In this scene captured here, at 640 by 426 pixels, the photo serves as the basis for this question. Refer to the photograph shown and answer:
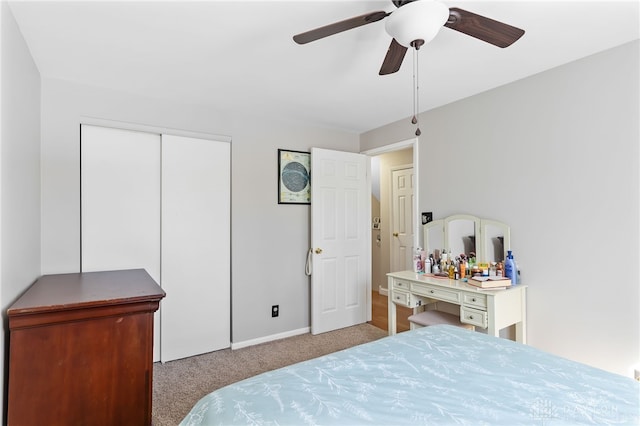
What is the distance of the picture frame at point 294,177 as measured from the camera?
347 centimetres

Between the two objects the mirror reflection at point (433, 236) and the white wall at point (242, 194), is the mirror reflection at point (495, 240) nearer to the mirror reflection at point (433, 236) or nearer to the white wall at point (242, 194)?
the mirror reflection at point (433, 236)

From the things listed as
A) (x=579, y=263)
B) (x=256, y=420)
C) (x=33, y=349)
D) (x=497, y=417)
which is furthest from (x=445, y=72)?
(x=33, y=349)

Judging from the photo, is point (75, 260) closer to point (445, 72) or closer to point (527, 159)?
point (445, 72)

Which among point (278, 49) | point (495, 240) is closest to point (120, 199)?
point (278, 49)

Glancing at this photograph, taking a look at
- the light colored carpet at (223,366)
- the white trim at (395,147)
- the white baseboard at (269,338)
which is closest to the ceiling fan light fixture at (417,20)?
the white trim at (395,147)

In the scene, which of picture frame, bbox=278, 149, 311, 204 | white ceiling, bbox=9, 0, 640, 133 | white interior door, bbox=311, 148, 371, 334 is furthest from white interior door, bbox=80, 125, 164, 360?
white interior door, bbox=311, 148, 371, 334

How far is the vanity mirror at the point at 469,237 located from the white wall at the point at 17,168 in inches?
119

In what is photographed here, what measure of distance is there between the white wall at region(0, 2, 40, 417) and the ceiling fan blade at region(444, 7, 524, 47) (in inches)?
79.3

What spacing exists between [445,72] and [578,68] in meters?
0.84

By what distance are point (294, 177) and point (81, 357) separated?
2.46m

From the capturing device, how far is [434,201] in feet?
10.3

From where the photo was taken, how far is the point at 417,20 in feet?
4.44

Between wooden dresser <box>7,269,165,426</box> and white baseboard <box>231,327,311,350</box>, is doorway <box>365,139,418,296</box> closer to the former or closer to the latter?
white baseboard <box>231,327,311,350</box>

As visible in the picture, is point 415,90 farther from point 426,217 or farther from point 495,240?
point 495,240
